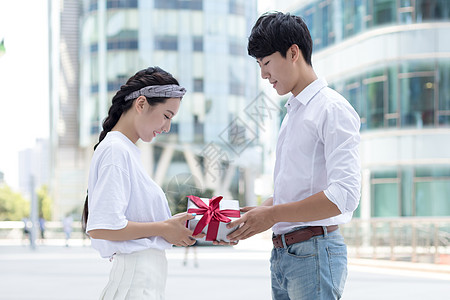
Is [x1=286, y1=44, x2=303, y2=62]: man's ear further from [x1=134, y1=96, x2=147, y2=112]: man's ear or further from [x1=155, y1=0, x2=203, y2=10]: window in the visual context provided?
[x1=155, y1=0, x2=203, y2=10]: window

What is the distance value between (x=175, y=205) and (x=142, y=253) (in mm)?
→ 380

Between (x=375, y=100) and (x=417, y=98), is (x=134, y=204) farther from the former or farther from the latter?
(x=375, y=100)

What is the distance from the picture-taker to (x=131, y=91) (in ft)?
9.19

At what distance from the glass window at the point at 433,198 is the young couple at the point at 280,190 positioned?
22.4 m

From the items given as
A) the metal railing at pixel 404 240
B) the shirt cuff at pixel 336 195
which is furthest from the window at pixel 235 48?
the shirt cuff at pixel 336 195

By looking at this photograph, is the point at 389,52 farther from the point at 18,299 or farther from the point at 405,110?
the point at 18,299

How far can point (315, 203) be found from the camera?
2.45 metres

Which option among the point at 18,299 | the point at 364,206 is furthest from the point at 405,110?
the point at 18,299

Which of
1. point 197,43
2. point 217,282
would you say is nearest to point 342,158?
point 217,282

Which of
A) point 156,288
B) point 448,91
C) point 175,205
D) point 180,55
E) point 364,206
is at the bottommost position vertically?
point 364,206

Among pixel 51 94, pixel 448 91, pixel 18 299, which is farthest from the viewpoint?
pixel 51 94

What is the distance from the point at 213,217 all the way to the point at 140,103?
1.74ft

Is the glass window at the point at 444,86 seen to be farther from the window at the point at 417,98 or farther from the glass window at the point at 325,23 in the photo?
the glass window at the point at 325,23

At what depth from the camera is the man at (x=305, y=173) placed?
8.07 ft
